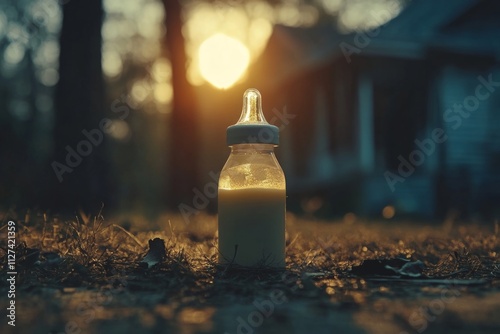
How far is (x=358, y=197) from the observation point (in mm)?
12211

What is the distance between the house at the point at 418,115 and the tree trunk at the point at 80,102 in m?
6.41

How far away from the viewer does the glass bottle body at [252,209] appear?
274 cm

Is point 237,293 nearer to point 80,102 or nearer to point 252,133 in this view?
point 252,133

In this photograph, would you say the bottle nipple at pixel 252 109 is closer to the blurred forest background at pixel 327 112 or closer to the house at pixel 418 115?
the blurred forest background at pixel 327 112

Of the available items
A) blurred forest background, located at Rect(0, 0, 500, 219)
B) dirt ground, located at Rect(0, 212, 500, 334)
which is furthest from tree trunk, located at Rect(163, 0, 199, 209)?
dirt ground, located at Rect(0, 212, 500, 334)

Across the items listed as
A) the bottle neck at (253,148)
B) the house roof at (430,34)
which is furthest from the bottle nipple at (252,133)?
the house roof at (430,34)

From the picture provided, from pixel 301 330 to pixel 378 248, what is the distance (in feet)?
8.08

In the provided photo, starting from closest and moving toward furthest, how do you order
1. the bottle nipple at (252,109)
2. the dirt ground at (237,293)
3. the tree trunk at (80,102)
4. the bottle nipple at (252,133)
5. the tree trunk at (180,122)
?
the dirt ground at (237,293)
the bottle nipple at (252,133)
the bottle nipple at (252,109)
the tree trunk at (80,102)
the tree trunk at (180,122)

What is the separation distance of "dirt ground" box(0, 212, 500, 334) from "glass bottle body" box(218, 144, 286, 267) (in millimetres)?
91

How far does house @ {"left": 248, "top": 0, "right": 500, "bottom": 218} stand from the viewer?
473 inches

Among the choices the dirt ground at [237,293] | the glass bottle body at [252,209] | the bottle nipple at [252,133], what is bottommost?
the dirt ground at [237,293]

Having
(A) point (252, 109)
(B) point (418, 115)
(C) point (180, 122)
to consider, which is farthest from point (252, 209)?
(B) point (418, 115)

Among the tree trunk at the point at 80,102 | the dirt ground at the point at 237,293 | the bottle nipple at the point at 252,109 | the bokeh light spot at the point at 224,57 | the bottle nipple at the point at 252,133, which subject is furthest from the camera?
the bokeh light spot at the point at 224,57

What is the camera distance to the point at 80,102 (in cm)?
713
